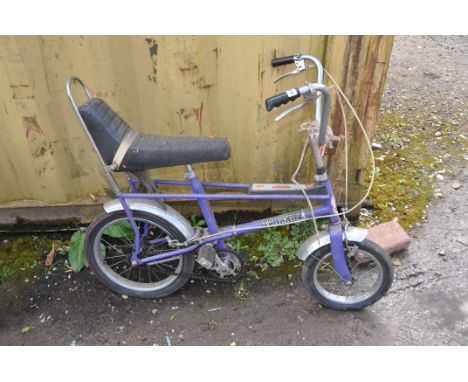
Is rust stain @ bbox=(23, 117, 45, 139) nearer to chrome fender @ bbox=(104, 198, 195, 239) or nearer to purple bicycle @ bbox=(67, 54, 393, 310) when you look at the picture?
purple bicycle @ bbox=(67, 54, 393, 310)

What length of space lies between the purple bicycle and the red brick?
0.24 meters

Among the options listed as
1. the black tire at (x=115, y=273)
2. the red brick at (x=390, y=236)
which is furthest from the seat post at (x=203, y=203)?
the red brick at (x=390, y=236)

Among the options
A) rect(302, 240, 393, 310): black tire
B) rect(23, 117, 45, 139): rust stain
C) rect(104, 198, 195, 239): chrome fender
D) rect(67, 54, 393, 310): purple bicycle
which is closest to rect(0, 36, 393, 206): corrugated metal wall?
rect(23, 117, 45, 139): rust stain

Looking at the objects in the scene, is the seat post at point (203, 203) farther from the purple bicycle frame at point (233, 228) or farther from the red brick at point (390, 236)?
the red brick at point (390, 236)

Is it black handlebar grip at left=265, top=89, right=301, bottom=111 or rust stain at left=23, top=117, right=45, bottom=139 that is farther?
rust stain at left=23, top=117, right=45, bottom=139

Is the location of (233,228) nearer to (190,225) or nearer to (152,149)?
(190,225)

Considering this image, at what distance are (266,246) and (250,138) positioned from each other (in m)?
0.93

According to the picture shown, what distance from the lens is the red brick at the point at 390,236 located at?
3.31 meters

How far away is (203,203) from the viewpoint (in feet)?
8.98

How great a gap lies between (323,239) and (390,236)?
0.97 metres

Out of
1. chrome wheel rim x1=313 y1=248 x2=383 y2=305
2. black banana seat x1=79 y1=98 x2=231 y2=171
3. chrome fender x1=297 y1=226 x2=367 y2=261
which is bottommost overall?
chrome wheel rim x1=313 y1=248 x2=383 y2=305

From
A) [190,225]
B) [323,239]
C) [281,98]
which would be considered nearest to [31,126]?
[190,225]

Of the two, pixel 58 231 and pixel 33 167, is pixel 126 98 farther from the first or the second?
pixel 58 231

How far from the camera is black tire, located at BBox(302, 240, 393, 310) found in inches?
107
